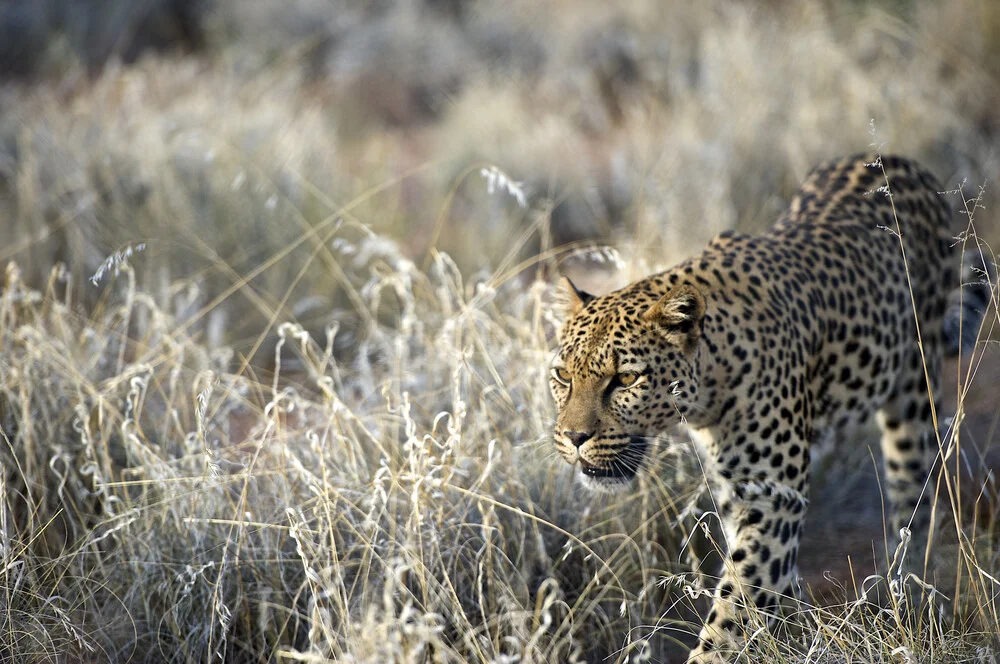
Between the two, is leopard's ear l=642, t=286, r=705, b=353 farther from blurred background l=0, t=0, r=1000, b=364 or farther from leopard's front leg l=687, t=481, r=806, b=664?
blurred background l=0, t=0, r=1000, b=364

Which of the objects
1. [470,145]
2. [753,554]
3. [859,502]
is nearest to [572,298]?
[753,554]

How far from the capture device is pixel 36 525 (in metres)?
3.96

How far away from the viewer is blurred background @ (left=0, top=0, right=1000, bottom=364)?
6.67 m

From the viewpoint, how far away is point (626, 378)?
3.28 metres

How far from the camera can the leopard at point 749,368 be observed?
3.27 meters

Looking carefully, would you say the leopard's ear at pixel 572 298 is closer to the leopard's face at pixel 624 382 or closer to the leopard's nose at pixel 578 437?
the leopard's face at pixel 624 382

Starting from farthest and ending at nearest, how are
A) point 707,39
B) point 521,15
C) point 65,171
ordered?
point 521,15, point 707,39, point 65,171

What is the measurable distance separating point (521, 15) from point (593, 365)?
12083 mm

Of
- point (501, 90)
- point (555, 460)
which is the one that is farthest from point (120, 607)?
point (501, 90)

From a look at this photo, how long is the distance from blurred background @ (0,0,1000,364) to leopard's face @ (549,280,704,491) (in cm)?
82

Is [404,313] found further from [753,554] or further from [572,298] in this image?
[753,554]

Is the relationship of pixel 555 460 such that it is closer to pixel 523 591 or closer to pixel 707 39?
pixel 523 591

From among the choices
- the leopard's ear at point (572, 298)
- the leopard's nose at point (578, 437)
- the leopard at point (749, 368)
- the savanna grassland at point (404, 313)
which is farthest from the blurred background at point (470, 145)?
the leopard's nose at point (578, 437)

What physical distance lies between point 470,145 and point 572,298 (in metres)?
6.46
